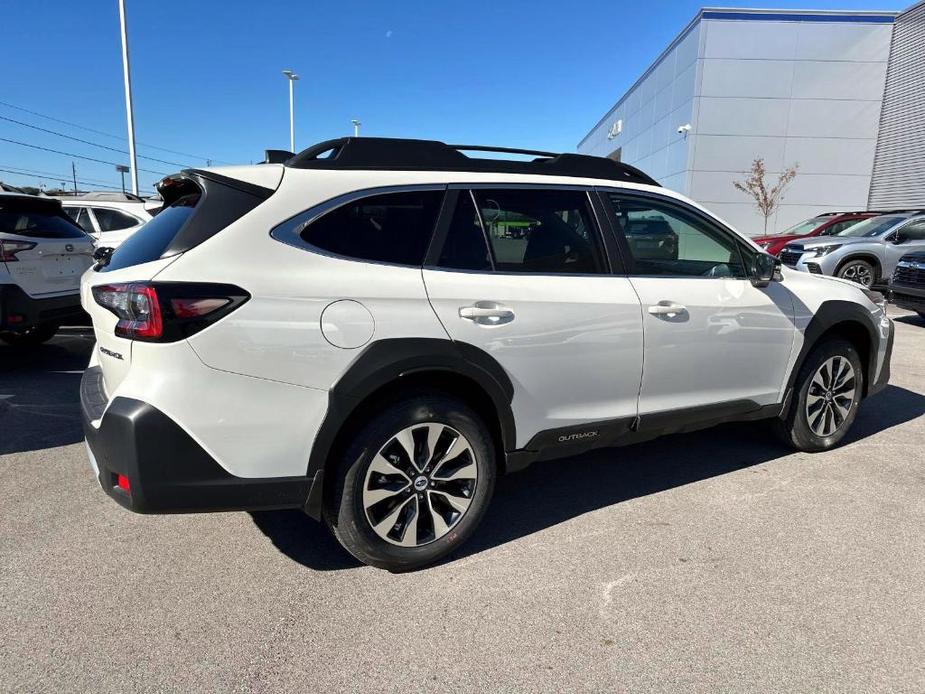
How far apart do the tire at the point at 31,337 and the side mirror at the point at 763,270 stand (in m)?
7.21

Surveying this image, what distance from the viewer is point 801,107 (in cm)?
2516

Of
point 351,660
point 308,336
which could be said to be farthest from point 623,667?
point 308,336

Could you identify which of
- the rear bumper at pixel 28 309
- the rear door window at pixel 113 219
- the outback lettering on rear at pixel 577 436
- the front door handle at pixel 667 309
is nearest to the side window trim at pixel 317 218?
the outback lettering on rear at pixel 577 436

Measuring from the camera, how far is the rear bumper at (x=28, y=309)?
5387 millimetres

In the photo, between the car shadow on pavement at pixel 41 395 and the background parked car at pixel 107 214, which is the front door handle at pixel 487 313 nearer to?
the car shadow on pavement at pixel 41 395

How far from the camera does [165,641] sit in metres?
2.23

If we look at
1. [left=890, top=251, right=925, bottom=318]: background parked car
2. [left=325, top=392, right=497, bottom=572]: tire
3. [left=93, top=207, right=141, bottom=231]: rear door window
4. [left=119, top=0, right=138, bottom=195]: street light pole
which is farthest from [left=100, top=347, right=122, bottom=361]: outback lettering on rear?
[left=119, top=0, right=138, bottom=195]: street light pole

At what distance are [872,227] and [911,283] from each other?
432 centimetres

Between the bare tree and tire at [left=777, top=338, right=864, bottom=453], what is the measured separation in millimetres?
23956

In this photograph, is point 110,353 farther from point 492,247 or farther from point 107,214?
point 107,214

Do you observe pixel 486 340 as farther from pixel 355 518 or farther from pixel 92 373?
pixel 92 373

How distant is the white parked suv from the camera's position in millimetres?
5430

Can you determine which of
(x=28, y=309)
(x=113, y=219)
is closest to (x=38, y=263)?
(x=28, y=309)

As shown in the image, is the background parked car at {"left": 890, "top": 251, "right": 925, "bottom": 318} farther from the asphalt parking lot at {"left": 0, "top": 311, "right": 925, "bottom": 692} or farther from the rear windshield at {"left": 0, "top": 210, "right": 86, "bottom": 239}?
the rear windshield at {"left": 0, "top": 210, "right": 86, "bottom": 239}
